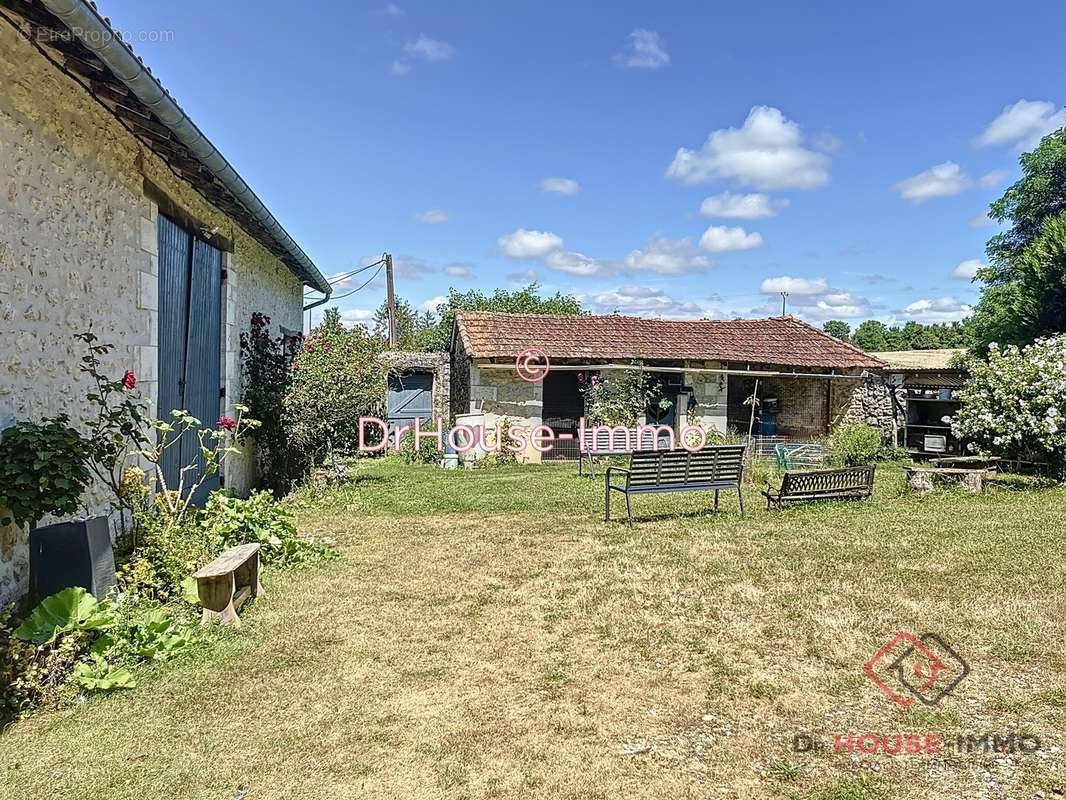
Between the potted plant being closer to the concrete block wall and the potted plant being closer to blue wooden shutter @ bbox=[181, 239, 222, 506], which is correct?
blue wooden shutter @ bbox=[181, 239, 222, 506]

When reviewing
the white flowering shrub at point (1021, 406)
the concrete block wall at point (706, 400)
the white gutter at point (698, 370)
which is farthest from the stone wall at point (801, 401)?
the white flowering shrub at point (1021, 406)

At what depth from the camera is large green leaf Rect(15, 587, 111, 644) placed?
11.5 ft

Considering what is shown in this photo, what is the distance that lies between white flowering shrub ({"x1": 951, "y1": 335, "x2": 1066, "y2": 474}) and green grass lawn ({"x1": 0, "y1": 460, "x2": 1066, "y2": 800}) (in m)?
4.43

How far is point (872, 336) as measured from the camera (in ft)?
167

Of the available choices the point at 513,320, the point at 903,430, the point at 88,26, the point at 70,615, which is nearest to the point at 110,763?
the point at 70,615

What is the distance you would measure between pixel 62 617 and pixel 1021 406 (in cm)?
1266

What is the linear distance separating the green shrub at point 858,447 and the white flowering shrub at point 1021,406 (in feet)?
9.26

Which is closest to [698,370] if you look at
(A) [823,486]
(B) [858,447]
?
(B) [858,447]

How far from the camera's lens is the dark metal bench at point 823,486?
351 inches

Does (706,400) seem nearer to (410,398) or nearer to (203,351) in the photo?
(410,398)

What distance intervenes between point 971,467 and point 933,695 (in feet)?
31.6

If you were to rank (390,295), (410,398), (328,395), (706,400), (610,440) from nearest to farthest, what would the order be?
(328,395)
(610,440)
(706,400)
(410,398)
(390,295)

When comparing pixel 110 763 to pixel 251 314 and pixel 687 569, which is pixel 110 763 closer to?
pixel 687 569

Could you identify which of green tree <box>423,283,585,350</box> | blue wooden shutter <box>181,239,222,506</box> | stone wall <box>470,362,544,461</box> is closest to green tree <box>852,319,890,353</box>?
green tree <box>423,283,585,350</box>
